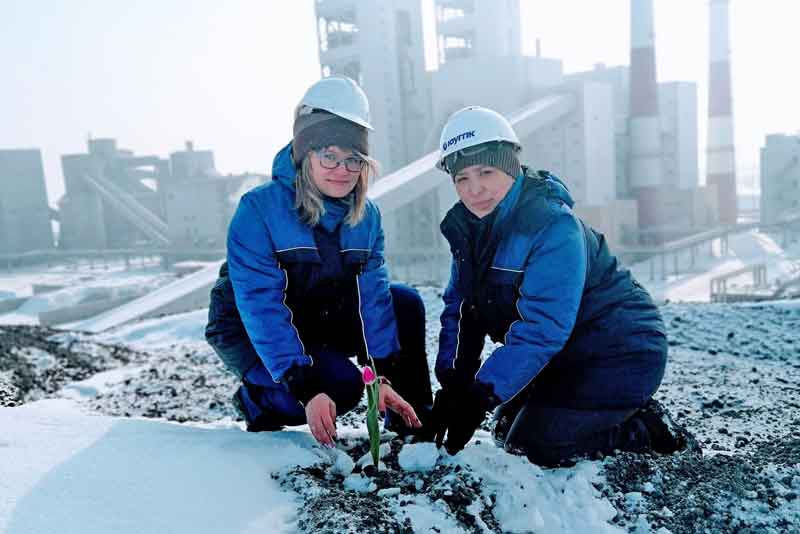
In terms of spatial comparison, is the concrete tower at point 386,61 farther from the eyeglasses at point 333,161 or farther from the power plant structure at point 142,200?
the eyeglasses at point 333,161

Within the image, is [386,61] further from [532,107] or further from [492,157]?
[492,157]

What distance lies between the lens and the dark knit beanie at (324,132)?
2234mm

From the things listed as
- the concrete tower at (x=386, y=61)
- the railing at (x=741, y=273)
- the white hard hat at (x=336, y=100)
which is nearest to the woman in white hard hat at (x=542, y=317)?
the white hard hat at (x=336, y=100)

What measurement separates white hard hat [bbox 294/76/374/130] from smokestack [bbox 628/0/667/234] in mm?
20606

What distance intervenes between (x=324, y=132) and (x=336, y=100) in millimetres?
131

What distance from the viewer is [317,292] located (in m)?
2.40

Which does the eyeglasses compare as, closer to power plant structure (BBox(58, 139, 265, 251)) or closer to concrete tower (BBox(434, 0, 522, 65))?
concrete tower (BBox(434, 0, 522, 65))

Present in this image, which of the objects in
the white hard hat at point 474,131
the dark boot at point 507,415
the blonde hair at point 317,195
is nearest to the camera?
the white hard hat at point 474,131

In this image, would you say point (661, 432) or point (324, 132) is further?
point (661, 432)

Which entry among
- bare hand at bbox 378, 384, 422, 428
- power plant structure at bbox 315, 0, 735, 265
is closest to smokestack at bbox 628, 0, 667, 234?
power plant structure at bbox 315, 0, 735, 265

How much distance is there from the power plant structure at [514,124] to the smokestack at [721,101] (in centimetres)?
4

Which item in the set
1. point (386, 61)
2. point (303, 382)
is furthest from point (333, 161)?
point (386, 61)

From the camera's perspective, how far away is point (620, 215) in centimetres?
2052

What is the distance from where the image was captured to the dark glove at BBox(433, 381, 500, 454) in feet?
6.70
